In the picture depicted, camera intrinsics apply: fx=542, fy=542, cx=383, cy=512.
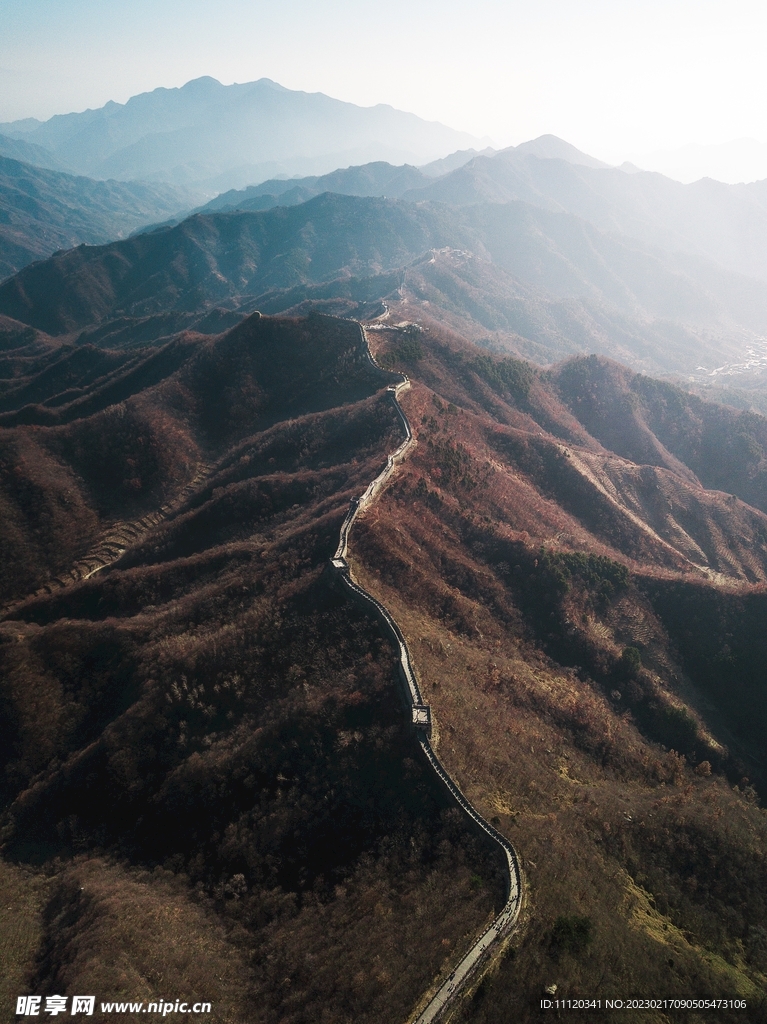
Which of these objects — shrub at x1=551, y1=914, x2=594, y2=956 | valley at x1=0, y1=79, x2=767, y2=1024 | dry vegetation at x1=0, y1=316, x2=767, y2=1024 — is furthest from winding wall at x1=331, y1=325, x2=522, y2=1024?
shrub at x1=551, y1=914, x2=594, y2=956

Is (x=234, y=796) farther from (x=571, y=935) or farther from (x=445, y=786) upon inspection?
(x=571, y=935)

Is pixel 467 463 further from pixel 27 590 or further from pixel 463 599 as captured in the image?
pixel 27 590

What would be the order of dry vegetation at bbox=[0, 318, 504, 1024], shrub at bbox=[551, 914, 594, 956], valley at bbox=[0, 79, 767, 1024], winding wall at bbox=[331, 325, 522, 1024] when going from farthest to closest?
dry vegetation at bbox=[0, 318, 504, 1024], valley at bbox=[0, 79, 767, 1024], shrub at bbox=[551, 914, 594, 956], winding wall at bbox=[331, 325, 522, 1024]

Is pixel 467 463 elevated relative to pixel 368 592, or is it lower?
elevated

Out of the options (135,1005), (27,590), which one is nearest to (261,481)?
(27,590)

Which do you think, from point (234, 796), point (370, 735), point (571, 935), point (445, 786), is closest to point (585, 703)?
point (445, 786)

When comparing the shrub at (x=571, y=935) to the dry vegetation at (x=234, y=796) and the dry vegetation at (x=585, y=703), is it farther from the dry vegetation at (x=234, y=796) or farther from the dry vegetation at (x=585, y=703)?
the dry vegetation at (x=234, y=796)

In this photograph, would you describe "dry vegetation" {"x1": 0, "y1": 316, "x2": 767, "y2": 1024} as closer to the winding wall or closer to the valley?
the valley

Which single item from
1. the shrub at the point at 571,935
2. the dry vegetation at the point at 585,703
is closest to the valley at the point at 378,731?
the shrub at the point at 571,935
